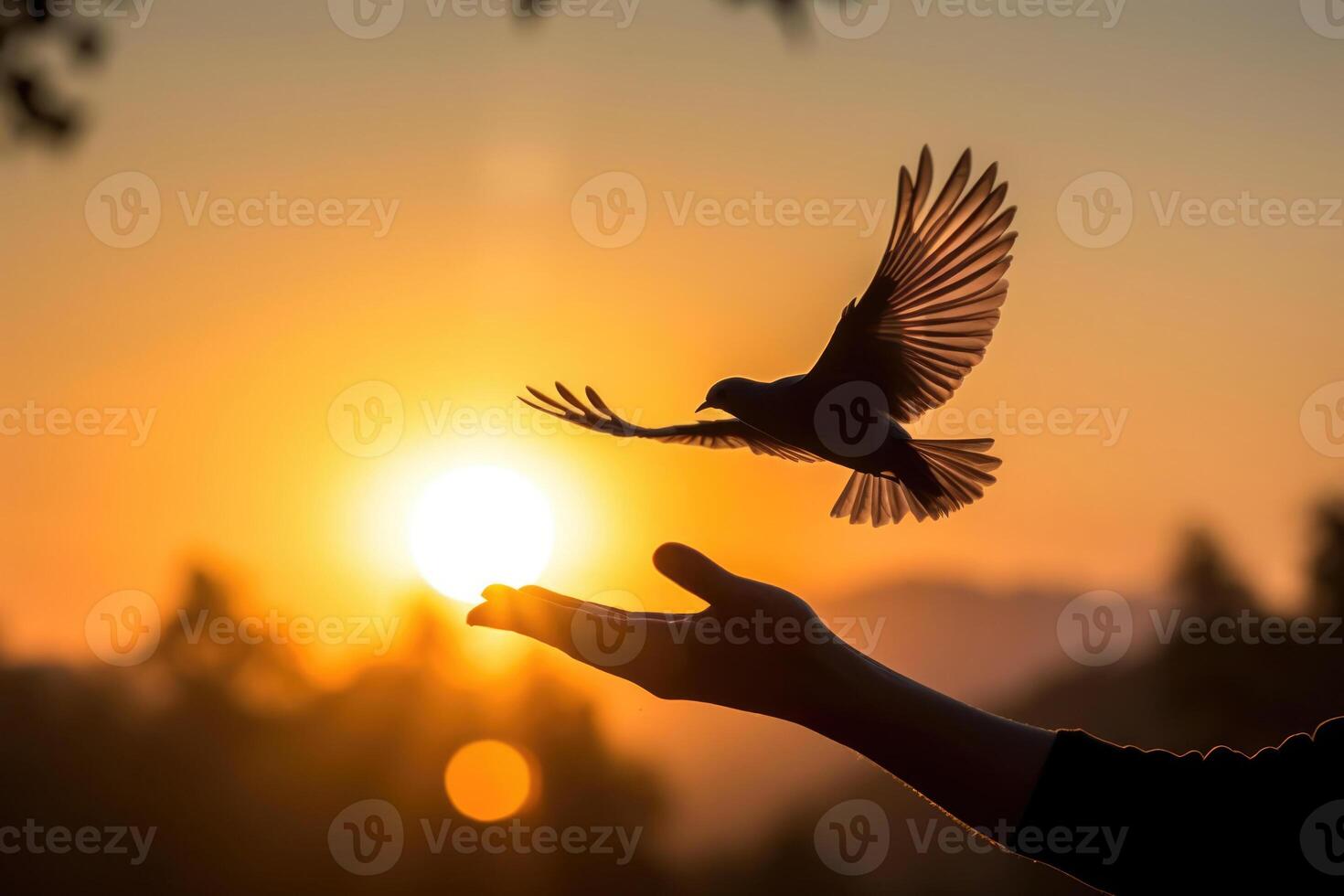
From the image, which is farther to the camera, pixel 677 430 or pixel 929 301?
pixel 677 430

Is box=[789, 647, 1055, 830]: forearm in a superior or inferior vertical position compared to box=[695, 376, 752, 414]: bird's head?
Result: inferior

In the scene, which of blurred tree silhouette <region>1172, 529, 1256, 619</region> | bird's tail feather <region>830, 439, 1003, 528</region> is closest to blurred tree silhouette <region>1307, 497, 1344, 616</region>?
blurred tree silhouette <region>1172, 529, 1256, 619</region>

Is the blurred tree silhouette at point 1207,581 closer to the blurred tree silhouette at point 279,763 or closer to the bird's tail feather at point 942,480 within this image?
the blurred tree silhouette at point 279,763

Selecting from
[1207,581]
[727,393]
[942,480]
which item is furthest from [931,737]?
[1207,581]

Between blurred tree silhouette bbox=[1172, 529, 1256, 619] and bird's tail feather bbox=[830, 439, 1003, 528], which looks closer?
bird's tail feather bbox=[830, 439, 1003, 528]

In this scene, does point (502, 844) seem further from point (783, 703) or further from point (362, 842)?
point (783, 703)

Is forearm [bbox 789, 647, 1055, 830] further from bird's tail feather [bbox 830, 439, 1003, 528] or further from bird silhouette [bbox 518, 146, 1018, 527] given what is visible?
bird's tail feather [bbox 830, 439, 1003, 528]

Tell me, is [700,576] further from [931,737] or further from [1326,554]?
[1326,554]

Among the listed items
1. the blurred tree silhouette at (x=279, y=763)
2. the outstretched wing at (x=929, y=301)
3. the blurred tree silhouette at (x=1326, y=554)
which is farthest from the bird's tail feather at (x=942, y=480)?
the blurred tree silhouette at (x=1326, y=554)
